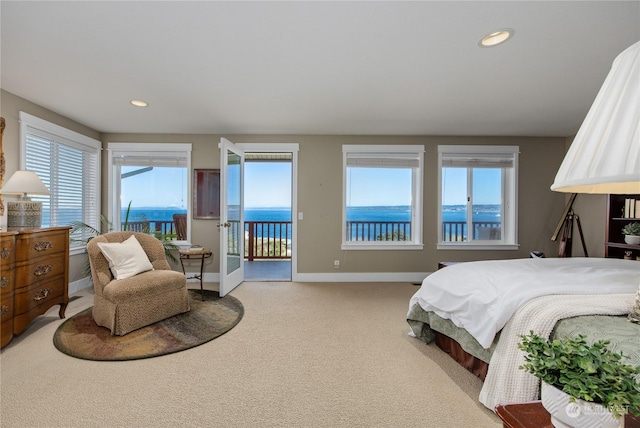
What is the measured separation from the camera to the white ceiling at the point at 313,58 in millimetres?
1717

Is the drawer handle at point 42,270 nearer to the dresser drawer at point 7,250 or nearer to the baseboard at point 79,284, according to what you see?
the dresser drawer at point 7,250

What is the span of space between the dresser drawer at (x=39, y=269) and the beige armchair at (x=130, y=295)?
34 centimetres

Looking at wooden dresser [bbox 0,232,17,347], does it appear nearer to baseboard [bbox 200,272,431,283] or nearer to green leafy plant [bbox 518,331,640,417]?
baseboard [bbox 200,272,431,283]

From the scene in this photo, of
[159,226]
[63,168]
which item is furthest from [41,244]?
[159,226]

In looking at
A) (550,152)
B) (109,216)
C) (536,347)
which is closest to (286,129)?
(109,216)

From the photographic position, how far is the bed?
56.9 inches

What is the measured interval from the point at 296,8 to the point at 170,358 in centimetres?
264

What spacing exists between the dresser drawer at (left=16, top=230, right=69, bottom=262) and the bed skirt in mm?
3598

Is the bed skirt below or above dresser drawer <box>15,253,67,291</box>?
below

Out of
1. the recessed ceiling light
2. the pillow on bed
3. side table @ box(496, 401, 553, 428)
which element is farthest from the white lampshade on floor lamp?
the pillow on bed

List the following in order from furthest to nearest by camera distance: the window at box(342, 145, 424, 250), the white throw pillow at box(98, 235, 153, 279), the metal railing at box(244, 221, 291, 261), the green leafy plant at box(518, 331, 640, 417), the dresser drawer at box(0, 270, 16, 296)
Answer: the metal railing at box(244, 221, 291, 261) < the window at box(342, 145, 424, 250) < the white throw pillow at box(98, 235, 153, 279) < the dresser drawer at box(0, 270, 16, 296) < the green leafy plant at box(518, 331, 640, 417)

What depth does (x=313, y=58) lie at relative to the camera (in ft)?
7.27

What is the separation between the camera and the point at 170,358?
2227 mm

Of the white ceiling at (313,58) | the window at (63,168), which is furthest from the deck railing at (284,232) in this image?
the white ceiling at (313,58)
